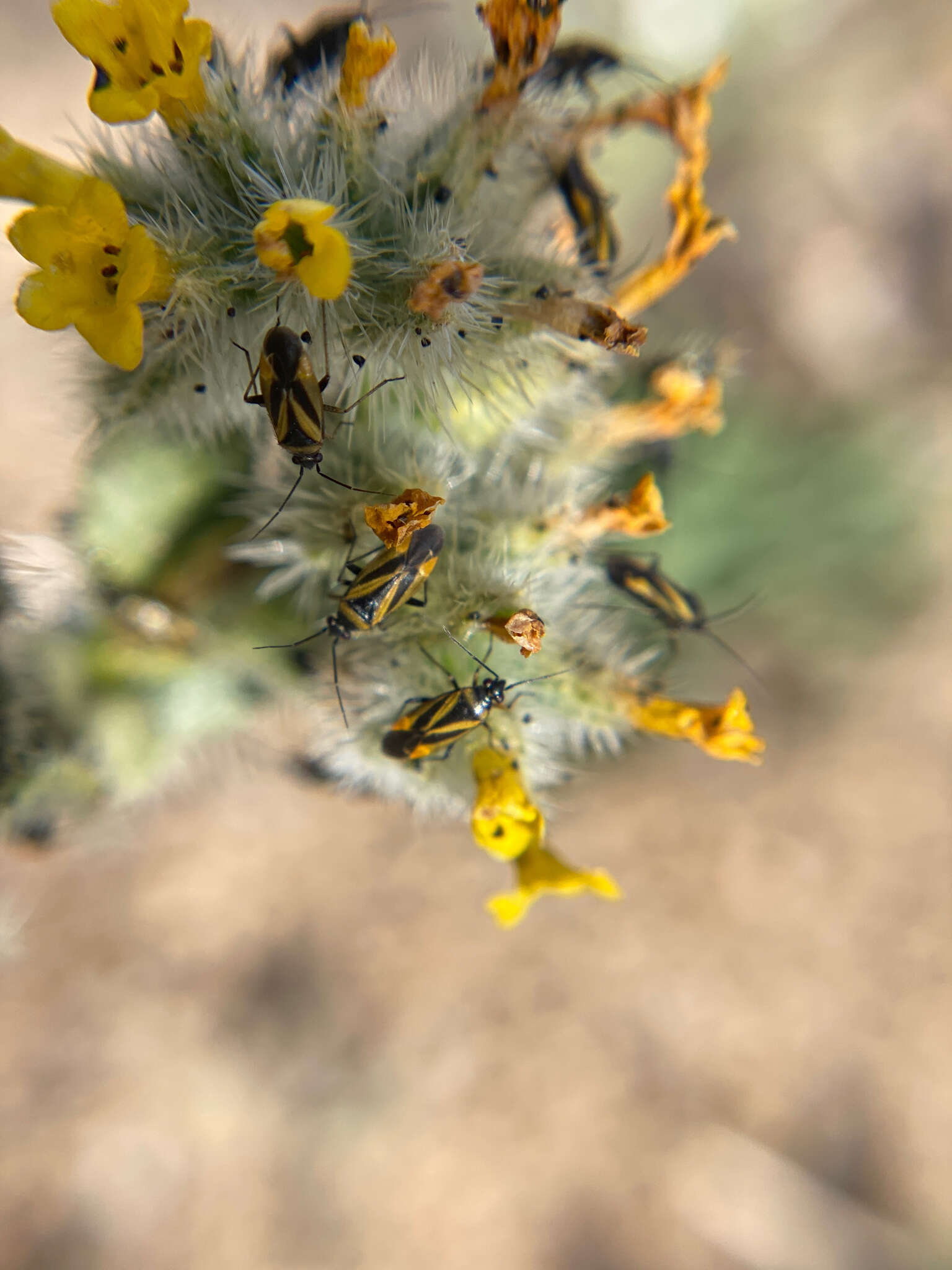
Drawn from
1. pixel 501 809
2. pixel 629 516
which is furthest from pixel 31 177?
pixel 501 809

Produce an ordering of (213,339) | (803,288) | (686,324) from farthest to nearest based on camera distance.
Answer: (803,288), (686,324), (213,339)

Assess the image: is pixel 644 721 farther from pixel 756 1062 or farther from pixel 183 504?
pixel 756 1062

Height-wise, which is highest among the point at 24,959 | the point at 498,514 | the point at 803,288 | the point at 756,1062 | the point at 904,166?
the point at 904,166

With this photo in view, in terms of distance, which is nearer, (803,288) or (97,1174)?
(97,1174)

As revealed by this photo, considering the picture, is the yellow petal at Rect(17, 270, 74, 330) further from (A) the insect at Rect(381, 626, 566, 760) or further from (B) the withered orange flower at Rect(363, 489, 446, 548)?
(A) the insect at Rect(381, 626, 566, 760)

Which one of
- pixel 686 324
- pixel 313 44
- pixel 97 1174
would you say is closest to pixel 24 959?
pixel 97 1174

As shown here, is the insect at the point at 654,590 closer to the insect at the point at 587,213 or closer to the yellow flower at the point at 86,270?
the insect at the point at 587,213

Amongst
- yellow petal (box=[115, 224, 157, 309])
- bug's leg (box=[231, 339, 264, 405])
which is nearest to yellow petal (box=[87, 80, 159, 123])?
yellow petal (box=[115, 224, 157, 309])
